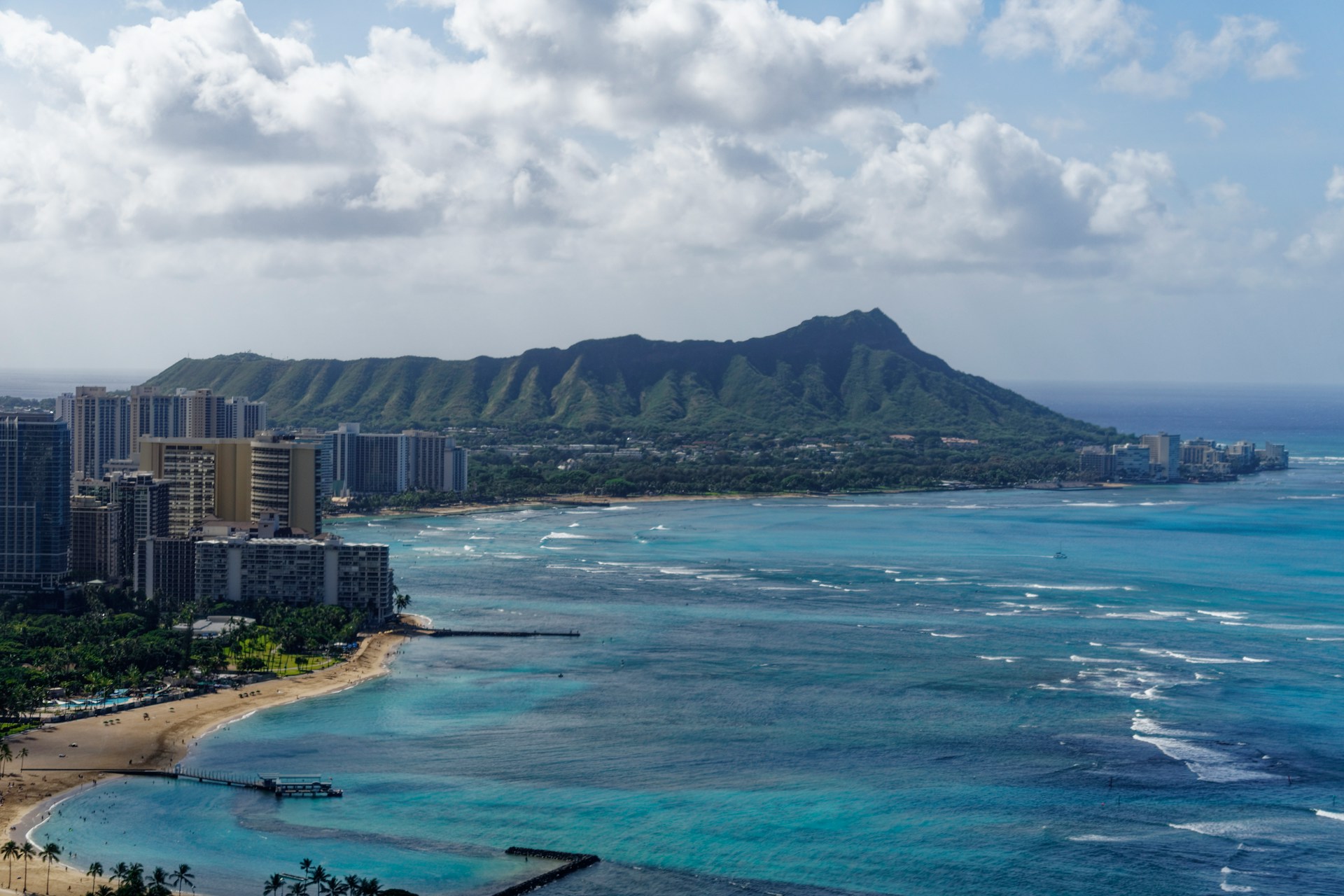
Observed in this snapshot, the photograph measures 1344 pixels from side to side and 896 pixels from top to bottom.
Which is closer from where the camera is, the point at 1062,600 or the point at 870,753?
the point at 870,753

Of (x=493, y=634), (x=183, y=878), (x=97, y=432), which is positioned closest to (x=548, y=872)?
(x=183, y=878)

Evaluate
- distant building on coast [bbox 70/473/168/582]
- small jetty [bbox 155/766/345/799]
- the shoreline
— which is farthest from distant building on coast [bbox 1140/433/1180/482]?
small jetty [bbox 155/766/345/799]

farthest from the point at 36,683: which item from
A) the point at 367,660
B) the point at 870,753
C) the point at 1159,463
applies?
the point at 1159,463

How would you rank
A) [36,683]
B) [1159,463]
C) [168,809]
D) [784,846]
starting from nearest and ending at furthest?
[784,846] < [168,809] < [36,683] < [1159,463]

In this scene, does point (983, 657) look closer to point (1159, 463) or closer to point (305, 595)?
point (305, 595)

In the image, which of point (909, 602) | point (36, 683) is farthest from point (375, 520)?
point (36, 683)

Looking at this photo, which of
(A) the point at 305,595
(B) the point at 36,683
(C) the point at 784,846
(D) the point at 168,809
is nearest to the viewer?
(C) the point at 784,846
